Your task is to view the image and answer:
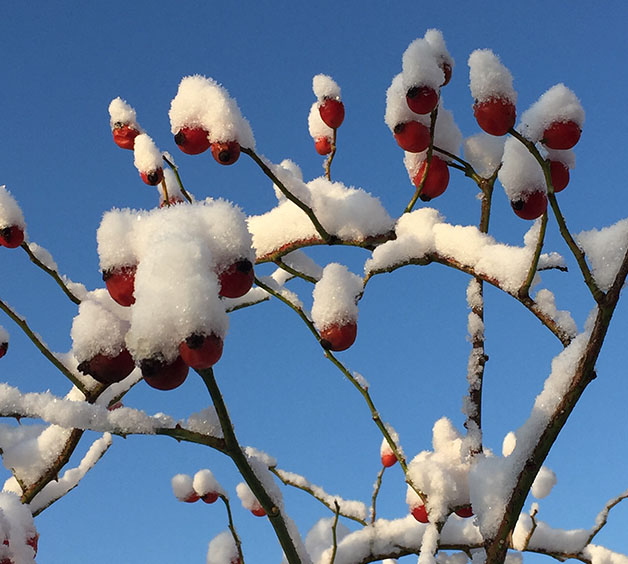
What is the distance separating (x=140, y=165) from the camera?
2.20m

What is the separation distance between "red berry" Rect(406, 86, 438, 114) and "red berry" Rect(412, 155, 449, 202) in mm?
309

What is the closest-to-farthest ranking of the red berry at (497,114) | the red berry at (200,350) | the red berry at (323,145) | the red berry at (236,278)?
the red berry at (200,350)
the red berry at (236,278)
the red berry at (497,114)
the red berry at (323,145)

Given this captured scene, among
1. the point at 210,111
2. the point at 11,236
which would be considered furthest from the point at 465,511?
the point at 11,236

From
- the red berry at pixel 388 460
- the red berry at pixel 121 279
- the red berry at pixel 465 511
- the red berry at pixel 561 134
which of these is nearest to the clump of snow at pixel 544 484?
the red berry at pixel 388 460

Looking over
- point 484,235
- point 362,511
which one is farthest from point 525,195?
point 362,511

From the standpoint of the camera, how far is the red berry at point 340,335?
1451 millimetres

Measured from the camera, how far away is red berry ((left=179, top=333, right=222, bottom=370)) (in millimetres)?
871

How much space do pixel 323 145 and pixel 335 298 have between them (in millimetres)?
1390

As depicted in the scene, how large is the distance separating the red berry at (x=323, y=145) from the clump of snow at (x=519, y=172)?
4.15 feet

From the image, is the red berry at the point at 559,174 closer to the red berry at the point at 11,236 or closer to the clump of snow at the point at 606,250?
the clump of snow at the point at 606,250

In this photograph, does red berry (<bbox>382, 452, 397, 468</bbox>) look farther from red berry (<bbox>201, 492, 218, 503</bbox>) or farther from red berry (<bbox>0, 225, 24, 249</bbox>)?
red berry (<bbox>0, 225, 24, 249</bbox>)

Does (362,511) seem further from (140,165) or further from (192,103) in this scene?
(192,103)

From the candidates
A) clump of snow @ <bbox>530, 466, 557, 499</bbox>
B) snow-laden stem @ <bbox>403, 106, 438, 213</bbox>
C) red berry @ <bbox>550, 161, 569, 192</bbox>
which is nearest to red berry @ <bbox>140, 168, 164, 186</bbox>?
snow-laden stem @ <bbox>403, 106, 438, 213</bbox>

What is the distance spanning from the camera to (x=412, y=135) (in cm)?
178
